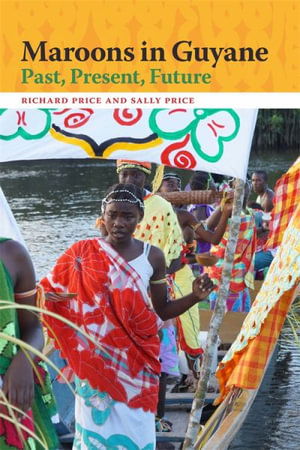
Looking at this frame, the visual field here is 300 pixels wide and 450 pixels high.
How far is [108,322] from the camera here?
385cm

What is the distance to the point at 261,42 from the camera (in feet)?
13.1

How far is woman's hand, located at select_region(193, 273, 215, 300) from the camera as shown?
362 cm

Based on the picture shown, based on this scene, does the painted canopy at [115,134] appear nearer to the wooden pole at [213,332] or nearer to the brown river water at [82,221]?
the wooden pole at [213,332]

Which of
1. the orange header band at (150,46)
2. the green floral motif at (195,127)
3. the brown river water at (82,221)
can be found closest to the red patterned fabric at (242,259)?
the brown river water at (82,221)

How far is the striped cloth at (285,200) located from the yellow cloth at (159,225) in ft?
2.79

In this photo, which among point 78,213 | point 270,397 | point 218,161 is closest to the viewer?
point 218,161

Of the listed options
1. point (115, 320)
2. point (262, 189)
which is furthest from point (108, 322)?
point (262, 189)

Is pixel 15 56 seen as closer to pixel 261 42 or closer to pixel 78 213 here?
pixel 261 42

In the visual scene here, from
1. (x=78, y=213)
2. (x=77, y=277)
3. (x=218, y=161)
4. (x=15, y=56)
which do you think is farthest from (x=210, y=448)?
(x=78, y=213)

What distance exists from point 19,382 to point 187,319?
10.9ft

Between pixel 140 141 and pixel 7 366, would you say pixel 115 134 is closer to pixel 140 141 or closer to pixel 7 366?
pixel 140 141

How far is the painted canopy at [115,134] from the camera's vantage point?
425 cm

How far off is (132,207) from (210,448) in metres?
1.19

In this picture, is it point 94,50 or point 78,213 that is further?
point 78,213
